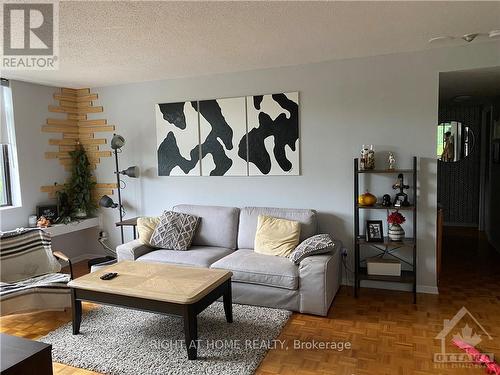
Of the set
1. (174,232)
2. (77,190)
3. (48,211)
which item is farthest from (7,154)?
(174,232)

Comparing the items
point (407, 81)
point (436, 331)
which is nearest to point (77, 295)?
point (436, 331)

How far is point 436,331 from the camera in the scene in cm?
285

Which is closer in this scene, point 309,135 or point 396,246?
point 396,246

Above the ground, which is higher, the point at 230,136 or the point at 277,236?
the point at 230,136

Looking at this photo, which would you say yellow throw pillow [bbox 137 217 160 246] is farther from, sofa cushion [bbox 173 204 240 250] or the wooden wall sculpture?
the wooden wall sculpture

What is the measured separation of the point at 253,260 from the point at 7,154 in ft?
10.8

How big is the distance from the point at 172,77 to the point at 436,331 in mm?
3830

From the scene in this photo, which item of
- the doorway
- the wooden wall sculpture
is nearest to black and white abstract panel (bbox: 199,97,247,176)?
the wooden wall sculpture

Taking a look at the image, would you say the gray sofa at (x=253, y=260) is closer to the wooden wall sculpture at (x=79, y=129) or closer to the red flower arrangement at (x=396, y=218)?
the red flower arrangement at (x=396, y=218)

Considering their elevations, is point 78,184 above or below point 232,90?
below

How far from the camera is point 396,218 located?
348 centimetres

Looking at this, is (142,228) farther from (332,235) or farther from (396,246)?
(396,246)

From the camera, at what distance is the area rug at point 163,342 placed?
2.43m

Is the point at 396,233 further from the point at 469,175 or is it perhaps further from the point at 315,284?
the point at 469,175
